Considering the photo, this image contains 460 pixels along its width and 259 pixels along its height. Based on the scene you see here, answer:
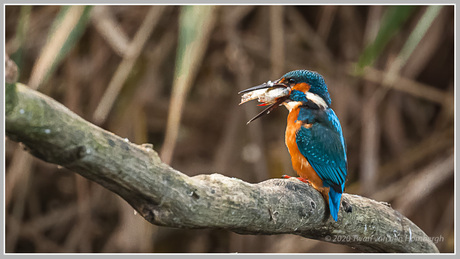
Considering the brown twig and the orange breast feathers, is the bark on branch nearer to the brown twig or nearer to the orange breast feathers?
the orange breast feathers

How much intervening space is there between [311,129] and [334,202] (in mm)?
277

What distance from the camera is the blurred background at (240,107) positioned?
3.37m

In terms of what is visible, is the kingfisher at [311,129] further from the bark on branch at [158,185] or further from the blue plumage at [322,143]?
the bark on branch at [158,185]

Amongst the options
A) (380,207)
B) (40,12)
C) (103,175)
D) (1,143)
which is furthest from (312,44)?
(103,175)

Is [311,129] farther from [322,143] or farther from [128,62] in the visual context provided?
[128,62]

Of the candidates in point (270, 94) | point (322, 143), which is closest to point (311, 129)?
point (322, 143)

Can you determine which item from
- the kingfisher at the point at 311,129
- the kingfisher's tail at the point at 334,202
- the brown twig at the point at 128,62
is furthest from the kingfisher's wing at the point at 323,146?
the brown twig at the point at 128,62

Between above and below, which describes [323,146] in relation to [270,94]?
below

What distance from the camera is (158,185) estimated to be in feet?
3.69

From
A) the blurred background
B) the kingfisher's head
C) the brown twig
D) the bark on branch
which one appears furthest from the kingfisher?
the blurred background

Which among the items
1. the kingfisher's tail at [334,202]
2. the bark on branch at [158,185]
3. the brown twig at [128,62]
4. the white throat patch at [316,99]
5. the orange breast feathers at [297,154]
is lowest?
the bark on branch at [158,185]

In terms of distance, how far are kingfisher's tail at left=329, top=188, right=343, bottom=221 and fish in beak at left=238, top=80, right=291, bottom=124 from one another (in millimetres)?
296

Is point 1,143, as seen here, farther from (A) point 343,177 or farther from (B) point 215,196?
(A) point 343,177

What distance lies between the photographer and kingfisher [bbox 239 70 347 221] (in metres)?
1.85
